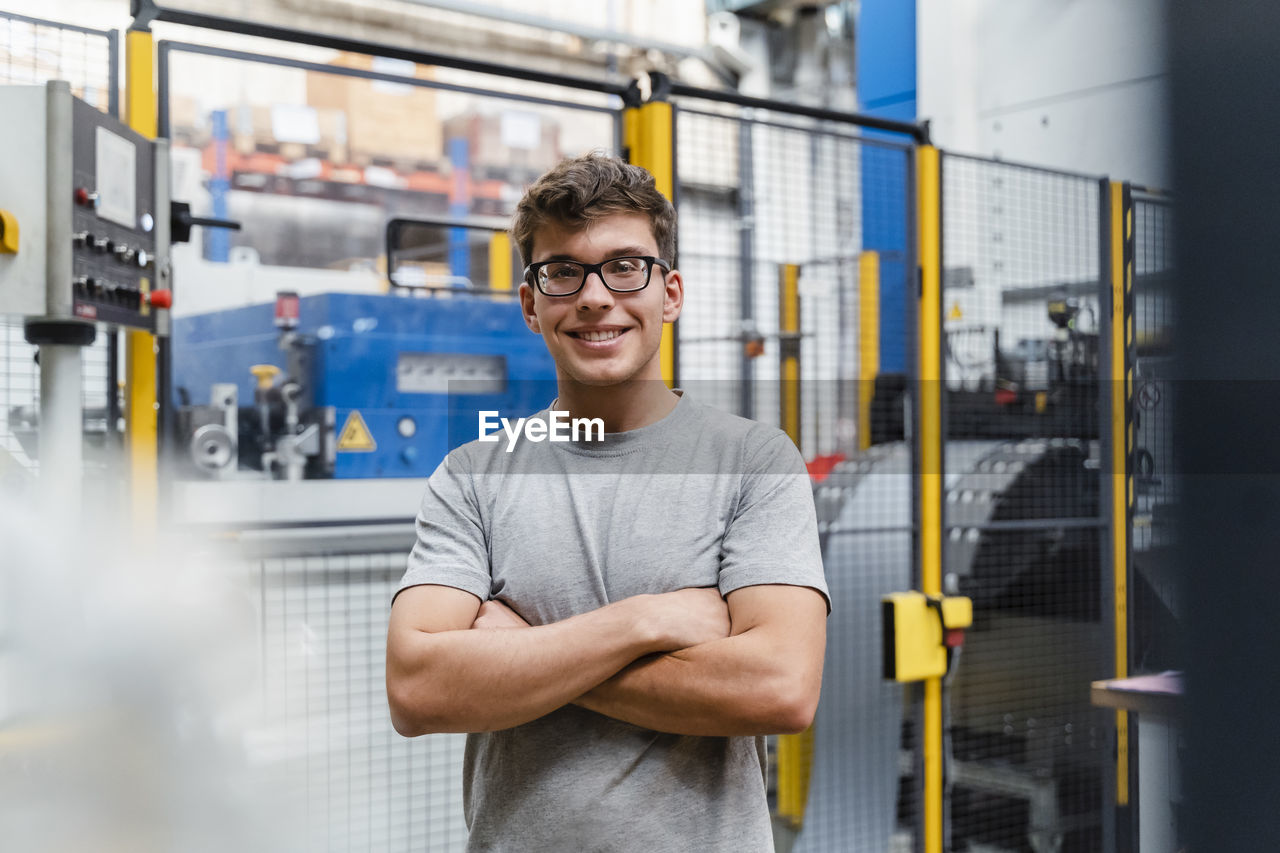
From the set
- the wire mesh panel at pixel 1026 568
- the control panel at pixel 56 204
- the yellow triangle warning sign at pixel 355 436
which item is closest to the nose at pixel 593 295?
the control panel at pixel 56 204

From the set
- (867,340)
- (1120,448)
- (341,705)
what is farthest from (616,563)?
(1120,448)

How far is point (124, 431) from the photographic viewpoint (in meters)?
2.21

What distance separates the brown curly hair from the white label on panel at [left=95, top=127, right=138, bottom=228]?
107 centimetres

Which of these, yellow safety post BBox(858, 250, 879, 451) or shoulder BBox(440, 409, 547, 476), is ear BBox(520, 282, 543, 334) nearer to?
shoulder BBox(440, 409, 547, 476)

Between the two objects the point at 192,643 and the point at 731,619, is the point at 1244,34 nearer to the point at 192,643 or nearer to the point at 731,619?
the point at 731,619

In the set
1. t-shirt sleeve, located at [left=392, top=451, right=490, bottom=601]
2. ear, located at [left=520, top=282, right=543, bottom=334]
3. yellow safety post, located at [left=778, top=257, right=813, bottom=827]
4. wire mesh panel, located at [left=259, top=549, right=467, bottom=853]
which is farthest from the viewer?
yellow safety post, located at [left=778, top=257, right=813, bottom=827]

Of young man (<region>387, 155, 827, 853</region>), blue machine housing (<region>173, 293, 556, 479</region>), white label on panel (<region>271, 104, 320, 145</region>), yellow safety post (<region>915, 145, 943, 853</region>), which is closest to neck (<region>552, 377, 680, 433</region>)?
young man (<region>387, 155, 827, 853</region>)

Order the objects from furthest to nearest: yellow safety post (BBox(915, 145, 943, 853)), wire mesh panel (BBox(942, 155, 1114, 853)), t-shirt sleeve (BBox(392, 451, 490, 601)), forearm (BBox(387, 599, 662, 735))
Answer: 1. wire mesh panel (BBox(942, 155, 1114, 853))
2. yellow safety post (BBox(915, 145, 943, 853))
3. t-shirt sleeve (BBox(392, 451, 490, 601))
4. forearm (BBox(387, 599, 662, 735))

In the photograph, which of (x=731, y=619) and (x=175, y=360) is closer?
(x=731, y=619)

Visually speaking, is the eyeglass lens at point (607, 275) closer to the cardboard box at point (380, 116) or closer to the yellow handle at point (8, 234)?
the yellow handle at point (8, 234)

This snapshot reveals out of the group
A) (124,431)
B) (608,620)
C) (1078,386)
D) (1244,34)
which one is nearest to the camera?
(1244,34)

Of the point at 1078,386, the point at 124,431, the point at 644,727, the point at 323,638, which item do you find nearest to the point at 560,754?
the point at 644,727

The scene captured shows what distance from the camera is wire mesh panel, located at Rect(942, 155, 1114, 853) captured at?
3213 millimetres

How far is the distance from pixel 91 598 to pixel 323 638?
1.58ft
